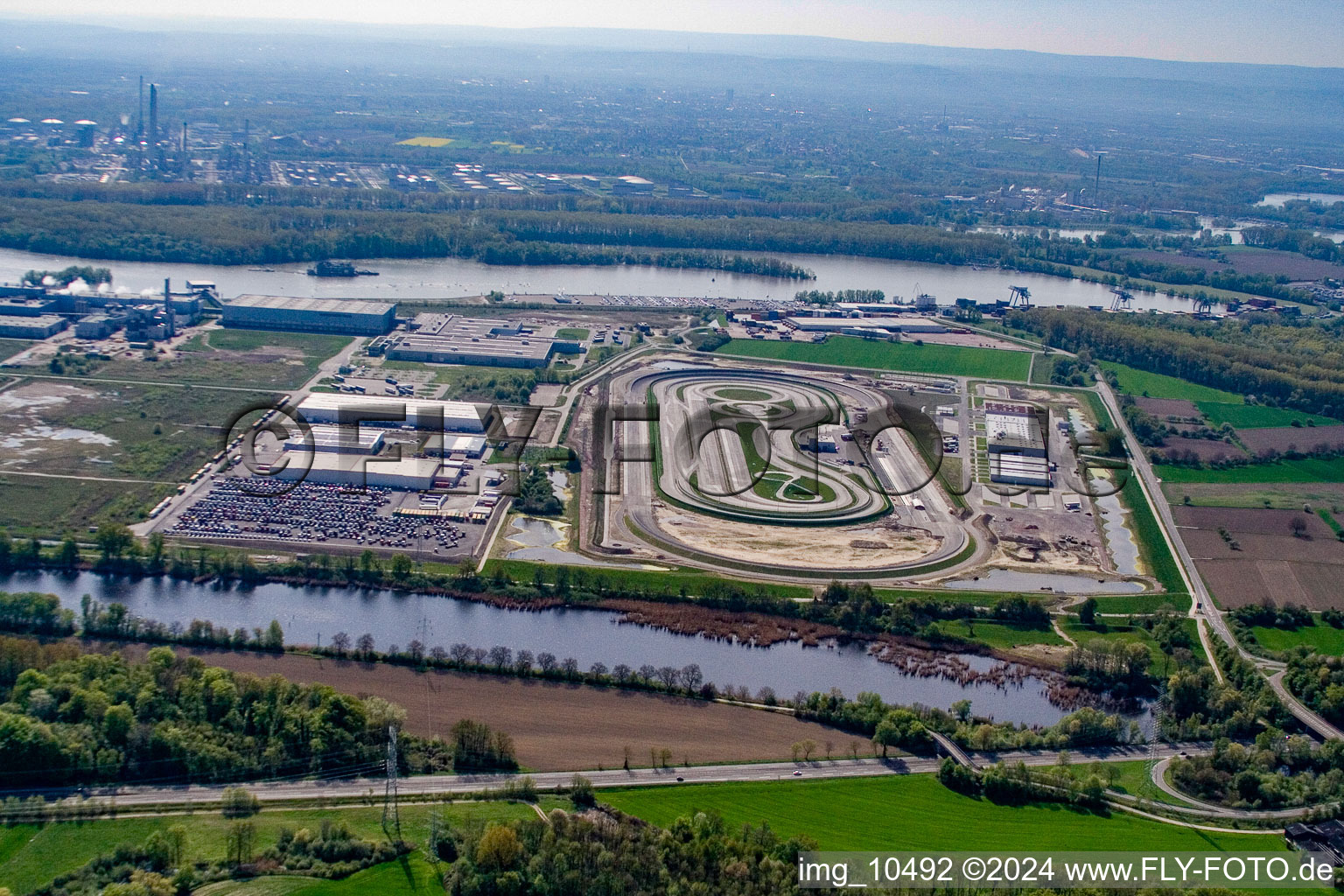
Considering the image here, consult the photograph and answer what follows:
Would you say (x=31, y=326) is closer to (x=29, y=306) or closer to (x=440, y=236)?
(x=29, y=306)

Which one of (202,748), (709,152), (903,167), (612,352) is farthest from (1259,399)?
(709,152)

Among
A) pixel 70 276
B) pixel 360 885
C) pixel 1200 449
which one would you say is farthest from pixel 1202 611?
pixel 70 276

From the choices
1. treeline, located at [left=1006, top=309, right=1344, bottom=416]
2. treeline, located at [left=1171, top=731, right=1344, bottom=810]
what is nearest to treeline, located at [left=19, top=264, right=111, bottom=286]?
treeline, located at [left=1006, top=309, right=1344, bottom=416]

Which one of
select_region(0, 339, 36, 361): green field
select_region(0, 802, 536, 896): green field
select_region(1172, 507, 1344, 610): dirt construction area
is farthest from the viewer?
select_region(0, 339, 36, 361): green field

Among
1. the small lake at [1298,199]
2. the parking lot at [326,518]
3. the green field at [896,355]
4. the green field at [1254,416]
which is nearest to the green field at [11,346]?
the parking lot at [326,518]

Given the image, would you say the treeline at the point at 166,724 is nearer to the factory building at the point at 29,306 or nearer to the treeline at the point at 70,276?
the factory building at the point at 29,306

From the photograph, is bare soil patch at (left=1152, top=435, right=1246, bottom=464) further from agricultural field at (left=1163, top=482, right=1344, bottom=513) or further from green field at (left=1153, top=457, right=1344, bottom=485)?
agricultural field at (left=1163, top=482, right=1344, bottom=513)
